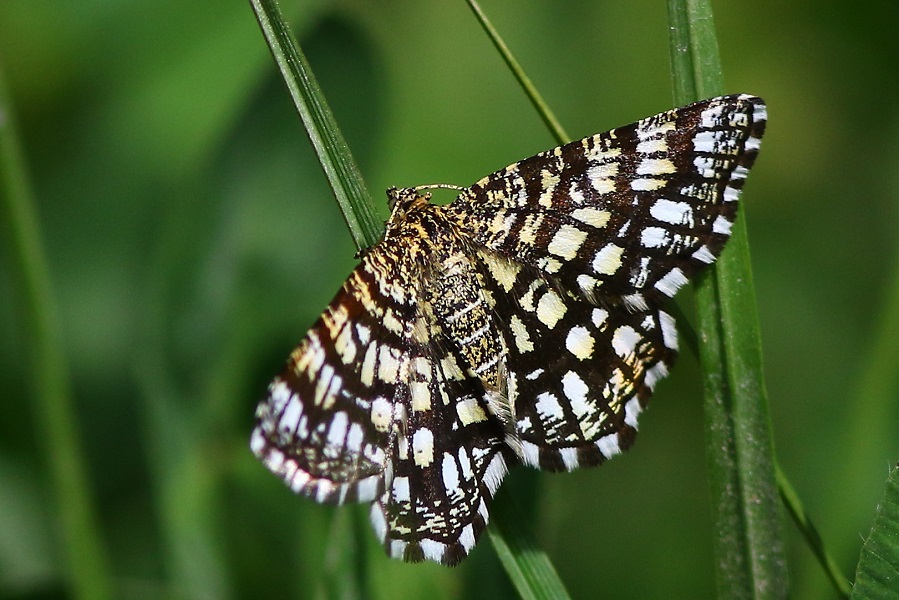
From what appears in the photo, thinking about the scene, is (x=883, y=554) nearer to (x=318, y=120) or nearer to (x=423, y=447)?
(x=423, y=447)

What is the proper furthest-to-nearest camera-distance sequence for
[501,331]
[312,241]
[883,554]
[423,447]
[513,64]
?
[312,241], [501,331], [423,447], [513,64], [883,554]

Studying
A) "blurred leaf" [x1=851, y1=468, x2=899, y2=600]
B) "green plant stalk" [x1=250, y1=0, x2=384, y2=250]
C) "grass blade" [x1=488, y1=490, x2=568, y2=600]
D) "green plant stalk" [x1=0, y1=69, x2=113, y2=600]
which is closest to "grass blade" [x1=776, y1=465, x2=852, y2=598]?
"blurred leaf" [x1=851, y1=468, x2=899, y2=600]

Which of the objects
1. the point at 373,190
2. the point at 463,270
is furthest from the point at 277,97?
the point at 463,270

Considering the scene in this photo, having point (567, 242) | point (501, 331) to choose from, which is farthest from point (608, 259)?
point (501, 331)

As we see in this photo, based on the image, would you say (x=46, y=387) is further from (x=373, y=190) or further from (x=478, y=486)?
(x=373, y=190)

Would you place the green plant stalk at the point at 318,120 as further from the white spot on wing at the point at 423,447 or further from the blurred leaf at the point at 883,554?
the blurred leaf at the point at 883,554

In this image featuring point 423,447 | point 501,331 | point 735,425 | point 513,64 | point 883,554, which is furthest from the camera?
point 501,331
